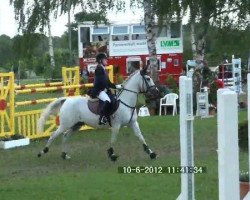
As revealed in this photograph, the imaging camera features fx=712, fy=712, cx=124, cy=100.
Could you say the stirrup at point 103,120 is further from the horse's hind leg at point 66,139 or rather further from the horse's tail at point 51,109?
the horse's tail at point 51,109

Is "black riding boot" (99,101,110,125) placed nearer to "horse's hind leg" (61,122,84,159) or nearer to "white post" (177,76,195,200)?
"horse's hind leg" (61,122,84,159)

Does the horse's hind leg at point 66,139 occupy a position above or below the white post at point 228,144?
below

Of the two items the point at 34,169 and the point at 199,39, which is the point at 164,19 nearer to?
the point at 199,39

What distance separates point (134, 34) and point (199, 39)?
1748 centimetres

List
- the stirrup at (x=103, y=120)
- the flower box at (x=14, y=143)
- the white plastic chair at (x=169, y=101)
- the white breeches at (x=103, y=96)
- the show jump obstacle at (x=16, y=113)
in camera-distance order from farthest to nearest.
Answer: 1. the white plastic chair at (x=169, y=101)
2. the show jump obstacle at (x=16, y=113)
3. the flower box at (x=14, y=143)
4. the stirrup at (x=103, y=120)
5. the white breeches at (x=103, y=96)

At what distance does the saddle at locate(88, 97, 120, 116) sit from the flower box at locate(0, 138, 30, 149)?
8.48ft

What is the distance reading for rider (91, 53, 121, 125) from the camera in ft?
44.9

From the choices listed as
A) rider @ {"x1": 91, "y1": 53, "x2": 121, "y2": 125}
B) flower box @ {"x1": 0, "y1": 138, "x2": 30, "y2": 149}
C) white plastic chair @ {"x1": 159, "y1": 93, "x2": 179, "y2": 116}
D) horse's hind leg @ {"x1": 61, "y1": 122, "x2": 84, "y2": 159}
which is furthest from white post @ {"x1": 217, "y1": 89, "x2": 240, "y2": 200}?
white plastic chair @ {"x1": 159, "y1": 93, "x2": 179, "y2": 116}

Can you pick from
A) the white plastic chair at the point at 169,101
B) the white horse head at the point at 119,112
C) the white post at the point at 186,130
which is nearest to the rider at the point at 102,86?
the white horse head at the point at 119,112

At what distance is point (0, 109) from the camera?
16.4m

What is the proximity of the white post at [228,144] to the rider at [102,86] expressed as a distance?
868 cm

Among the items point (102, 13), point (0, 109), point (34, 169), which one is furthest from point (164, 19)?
point (34, 169)

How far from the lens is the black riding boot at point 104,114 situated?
45.4 ft

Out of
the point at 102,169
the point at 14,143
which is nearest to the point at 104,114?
the point at 102,169
